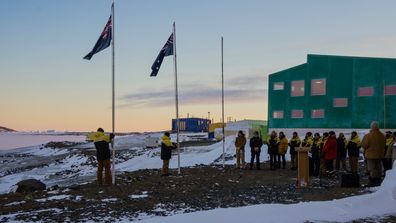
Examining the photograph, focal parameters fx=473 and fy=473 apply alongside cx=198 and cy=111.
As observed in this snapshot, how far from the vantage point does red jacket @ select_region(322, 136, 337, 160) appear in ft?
62.8

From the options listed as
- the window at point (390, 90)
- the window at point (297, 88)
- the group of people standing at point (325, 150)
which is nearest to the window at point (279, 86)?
the window at point (297, 88)

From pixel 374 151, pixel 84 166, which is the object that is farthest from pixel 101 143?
pixel 84 166

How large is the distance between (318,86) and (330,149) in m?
28.2

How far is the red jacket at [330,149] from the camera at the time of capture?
19156mm

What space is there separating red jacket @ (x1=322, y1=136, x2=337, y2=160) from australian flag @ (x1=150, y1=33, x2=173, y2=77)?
762cm

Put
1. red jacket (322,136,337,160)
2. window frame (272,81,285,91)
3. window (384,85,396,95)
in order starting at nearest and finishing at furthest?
red jacket (322,136,337,160), window (384,85,396,95), window frame (272,81,285,91)

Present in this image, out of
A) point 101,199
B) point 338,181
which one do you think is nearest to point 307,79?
point 338,181

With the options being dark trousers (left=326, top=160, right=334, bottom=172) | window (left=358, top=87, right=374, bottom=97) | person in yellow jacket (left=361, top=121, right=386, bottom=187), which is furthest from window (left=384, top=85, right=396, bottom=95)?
person in yellow jacket (left=361, top=121, right=386, bottom=187)

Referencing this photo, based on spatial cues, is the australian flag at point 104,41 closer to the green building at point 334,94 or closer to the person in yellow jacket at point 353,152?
the person in yellow jacket at point 353,152

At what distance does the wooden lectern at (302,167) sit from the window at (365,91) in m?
29.9

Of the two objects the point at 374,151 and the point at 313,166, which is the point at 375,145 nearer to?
the point at 374,151

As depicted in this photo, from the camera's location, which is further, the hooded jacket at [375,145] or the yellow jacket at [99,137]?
the yellow jacket at [99,137]

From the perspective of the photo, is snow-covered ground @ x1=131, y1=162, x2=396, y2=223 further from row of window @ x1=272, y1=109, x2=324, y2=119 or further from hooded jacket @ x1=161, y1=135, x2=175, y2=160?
row of window @ x1=272, y1=109, x2=324, y2=119

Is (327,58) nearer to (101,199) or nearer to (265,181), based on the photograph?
(265,181)
